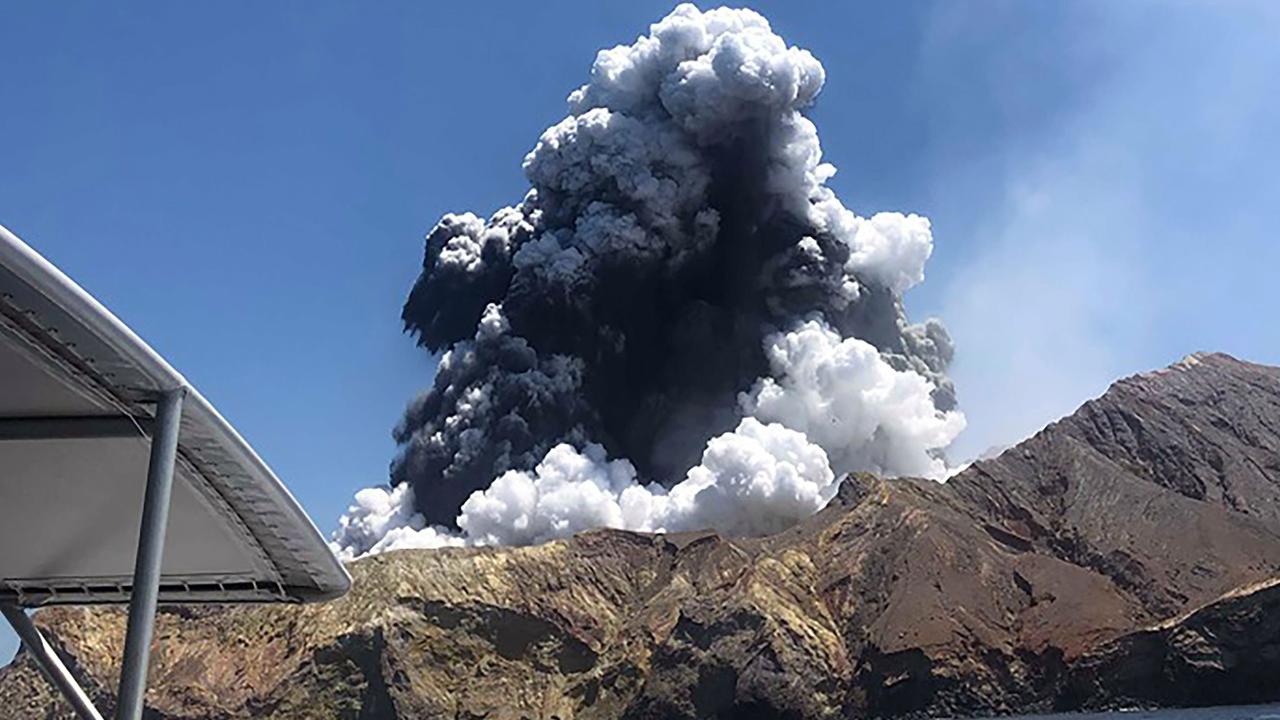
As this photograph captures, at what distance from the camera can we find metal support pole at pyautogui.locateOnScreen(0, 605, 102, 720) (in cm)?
2167

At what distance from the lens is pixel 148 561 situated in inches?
642

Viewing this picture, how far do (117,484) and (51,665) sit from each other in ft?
12.5

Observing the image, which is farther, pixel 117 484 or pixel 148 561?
pixel 117 484

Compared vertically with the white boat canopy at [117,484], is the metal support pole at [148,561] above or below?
below

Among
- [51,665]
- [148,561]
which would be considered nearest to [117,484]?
[51,665]

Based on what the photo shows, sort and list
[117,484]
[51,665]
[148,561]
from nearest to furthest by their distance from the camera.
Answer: [148,561], [117,484], [51,665]

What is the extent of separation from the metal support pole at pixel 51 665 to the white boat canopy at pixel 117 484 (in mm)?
130

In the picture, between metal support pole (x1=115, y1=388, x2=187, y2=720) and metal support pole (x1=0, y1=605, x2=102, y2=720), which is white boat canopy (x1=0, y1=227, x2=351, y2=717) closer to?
metal support pole (x1=115, y1=388, x2=187, y2=720)

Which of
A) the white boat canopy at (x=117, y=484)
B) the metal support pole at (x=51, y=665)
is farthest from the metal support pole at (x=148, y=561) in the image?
the metal support pole at (x=51, y=665)

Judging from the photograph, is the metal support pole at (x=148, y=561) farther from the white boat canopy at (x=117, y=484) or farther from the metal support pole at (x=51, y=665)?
the metal support pole at (x=51, y=665)

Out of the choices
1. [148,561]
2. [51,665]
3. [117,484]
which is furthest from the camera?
[51,665]

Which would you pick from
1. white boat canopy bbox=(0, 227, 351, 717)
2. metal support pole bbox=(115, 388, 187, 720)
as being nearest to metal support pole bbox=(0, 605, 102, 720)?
white boat canopy bbox=(0, 227, 351, 717)

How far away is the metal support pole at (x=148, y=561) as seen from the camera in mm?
15781

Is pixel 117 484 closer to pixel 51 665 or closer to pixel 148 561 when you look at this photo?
pixel 51 665
